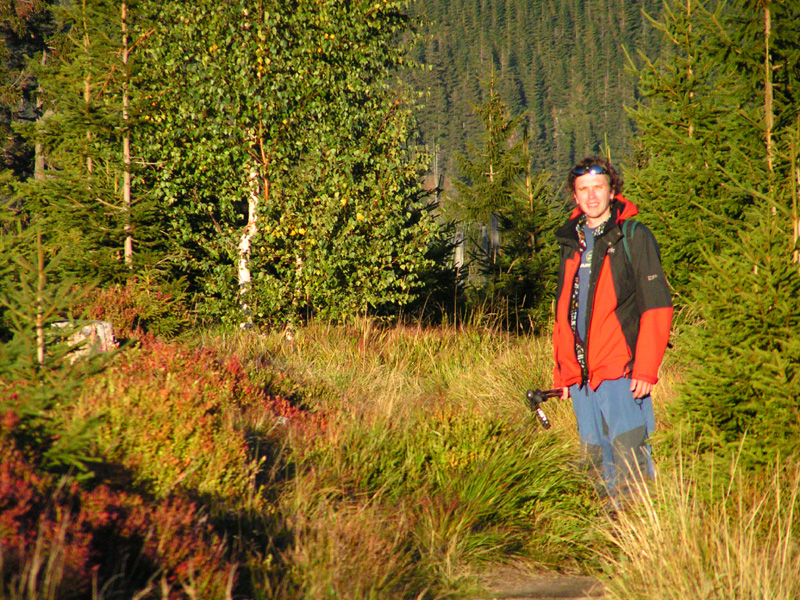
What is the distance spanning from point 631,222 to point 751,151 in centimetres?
428

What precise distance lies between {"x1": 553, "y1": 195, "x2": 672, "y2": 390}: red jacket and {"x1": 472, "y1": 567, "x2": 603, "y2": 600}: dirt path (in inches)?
42.0

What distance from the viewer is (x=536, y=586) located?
3.68 meters

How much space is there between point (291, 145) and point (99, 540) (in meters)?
6.40

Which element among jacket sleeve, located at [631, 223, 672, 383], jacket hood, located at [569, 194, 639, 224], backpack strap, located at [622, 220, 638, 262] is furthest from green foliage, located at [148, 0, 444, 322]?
jacket sleeve, located at [631, 223, 672, 383]

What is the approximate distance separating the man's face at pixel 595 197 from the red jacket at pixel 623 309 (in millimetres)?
59

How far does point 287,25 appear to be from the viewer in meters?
8.41

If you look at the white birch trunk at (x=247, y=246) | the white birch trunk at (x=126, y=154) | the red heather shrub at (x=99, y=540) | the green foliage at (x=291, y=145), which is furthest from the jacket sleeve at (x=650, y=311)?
the white birch trunk at (x=126, y=154)

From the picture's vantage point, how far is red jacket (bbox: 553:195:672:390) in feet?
12.6

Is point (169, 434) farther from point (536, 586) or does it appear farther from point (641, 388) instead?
point (641, 388)

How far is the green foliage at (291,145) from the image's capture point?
8156mm

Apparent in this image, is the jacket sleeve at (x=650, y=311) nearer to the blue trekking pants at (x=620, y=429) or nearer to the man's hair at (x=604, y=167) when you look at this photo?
the blue trekking pants at (x=620, y=429)

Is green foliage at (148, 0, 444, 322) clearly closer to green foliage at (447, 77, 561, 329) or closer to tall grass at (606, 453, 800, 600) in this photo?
green foliage at (447, 77, 561, 329)

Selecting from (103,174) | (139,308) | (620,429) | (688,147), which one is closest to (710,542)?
(620,429)

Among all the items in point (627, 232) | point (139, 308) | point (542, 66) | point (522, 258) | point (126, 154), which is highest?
point (542, 66)
